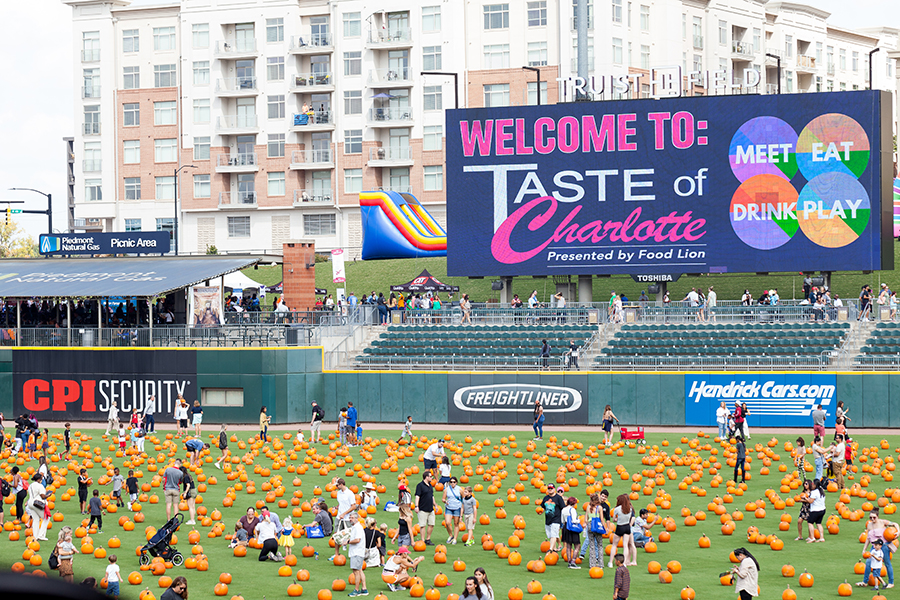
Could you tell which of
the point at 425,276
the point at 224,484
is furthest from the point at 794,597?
the point at 425,276

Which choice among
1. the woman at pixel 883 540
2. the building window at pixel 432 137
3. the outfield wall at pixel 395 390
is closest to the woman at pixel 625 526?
the woman at pixel 883 540

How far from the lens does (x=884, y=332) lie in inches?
1772

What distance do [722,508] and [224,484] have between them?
1406cm

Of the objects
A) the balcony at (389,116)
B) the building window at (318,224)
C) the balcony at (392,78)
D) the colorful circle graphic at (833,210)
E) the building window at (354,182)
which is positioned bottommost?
the colorful circle graphic at (833,210)

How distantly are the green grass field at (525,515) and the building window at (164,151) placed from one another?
56.2 metres

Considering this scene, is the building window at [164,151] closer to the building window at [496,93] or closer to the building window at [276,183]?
the building window at [276,183]

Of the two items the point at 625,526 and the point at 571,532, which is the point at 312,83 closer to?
the point at 571,532

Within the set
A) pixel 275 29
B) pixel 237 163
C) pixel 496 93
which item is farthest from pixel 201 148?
pixel 496 93

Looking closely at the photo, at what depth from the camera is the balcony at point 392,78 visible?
86.3 meters

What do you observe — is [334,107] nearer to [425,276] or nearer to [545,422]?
[425,276]

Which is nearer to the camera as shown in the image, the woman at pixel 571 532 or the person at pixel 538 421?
the woman at pixel 571 532

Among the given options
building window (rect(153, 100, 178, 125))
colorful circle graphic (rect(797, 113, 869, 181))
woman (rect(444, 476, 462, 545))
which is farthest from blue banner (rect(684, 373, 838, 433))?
building window (rect(153, 100, 178, 125))

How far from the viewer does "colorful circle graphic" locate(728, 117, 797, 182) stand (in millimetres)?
47281

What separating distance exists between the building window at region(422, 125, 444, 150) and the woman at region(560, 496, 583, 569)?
68.0 m
